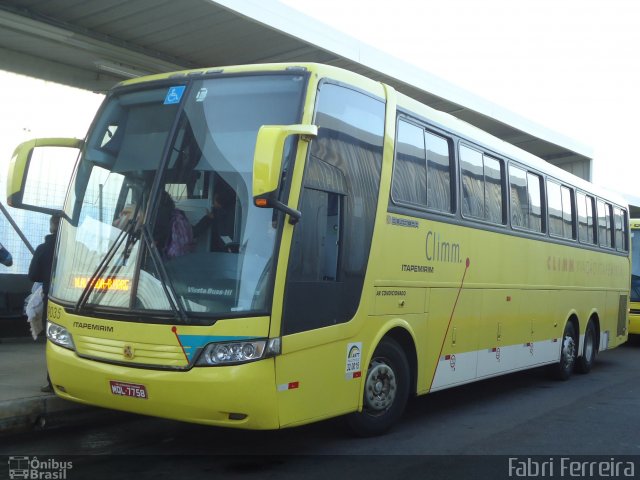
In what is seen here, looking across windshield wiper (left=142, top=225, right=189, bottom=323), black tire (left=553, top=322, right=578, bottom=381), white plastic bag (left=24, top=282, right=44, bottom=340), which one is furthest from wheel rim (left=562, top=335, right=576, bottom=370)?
windshield wiper (left=142, top=225, right=189, bottom=323)

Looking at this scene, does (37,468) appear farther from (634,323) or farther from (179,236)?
(634,323)

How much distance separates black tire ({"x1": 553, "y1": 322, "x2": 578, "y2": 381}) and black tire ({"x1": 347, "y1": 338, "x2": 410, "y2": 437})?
572 centimetres

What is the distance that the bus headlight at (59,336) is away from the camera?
6.54m

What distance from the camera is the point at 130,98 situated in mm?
7027

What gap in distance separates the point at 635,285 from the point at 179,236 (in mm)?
15782

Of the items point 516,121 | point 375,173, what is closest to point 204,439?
point 375,173

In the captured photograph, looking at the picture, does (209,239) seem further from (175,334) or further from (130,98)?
(130,98)

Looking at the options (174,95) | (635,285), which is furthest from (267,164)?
(635,285)

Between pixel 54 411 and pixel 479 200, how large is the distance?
5490mm

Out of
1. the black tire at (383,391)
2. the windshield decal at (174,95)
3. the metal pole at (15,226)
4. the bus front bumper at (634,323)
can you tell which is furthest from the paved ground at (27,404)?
the bus front bumper at (634,323)

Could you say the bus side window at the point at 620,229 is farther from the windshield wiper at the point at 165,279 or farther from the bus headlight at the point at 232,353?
the windshield wiper at the point at 165,279

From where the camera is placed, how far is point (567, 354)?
→ 501 inches

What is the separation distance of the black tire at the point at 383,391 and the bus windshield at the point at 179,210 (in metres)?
1.88

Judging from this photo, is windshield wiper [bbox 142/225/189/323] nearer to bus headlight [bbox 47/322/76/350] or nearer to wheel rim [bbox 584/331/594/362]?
bus headlight [bbox 47/322/76/350]
